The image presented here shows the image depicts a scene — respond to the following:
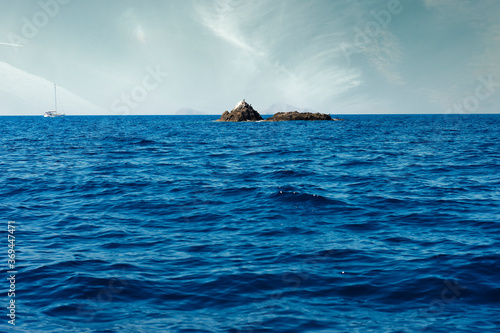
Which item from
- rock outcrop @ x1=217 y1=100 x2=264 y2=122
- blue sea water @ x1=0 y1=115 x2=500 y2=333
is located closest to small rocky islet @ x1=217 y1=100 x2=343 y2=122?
rock outcrop @ x1=217 y1=100 x2=264 y2=122

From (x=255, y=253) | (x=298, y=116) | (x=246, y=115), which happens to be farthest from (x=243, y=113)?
(x=255, y=253)

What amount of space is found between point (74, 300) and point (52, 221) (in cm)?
645

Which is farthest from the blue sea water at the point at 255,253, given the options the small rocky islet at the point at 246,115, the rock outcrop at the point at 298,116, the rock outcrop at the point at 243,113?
the rock outcrop at the point at 298,116

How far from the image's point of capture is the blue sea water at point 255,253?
6844 millimetres

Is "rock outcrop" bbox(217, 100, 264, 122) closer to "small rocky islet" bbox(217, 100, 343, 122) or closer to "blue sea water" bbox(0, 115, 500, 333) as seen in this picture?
"small rocky islet" bbox(217, 100, 343, 122)

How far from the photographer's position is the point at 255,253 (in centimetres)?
986

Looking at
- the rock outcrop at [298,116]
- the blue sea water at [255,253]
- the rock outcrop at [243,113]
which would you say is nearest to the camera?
the blue sea water at [255,253]

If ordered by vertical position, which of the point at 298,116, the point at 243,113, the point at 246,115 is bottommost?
the point at 246,115

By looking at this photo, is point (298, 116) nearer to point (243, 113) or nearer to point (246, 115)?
point (246, 115)

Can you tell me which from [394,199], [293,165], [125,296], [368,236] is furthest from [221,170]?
[125,296]

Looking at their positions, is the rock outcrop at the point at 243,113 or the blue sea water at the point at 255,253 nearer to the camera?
the blue sea water at the point at 255,253

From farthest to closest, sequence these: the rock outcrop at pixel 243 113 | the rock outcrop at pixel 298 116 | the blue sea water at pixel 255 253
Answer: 1. the rock outcrop at pixel 298 116
2. the rock outcrop at pixel 243 113
3. the blue sea water at pixel 255 253

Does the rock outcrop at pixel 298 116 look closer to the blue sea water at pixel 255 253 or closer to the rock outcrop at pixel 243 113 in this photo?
the rock outcrop at pixel 243 113

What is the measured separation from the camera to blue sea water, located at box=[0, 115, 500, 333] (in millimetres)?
6844
